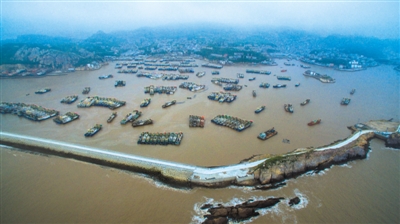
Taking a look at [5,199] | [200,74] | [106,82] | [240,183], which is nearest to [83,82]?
[106,82]

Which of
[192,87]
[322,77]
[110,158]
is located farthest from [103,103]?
[322,77]

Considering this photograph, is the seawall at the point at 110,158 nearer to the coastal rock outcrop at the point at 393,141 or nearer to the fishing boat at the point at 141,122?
the fishing boat at the point at 141,122

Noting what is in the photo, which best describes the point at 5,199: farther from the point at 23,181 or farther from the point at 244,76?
the point at 244,76

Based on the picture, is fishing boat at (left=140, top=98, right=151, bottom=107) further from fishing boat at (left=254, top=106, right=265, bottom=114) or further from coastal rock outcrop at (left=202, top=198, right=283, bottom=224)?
coastal rock outcrop at (left=202, top=198, right=283, bottom=224)

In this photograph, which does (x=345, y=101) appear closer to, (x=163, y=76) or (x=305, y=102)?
(x=305, y=102)

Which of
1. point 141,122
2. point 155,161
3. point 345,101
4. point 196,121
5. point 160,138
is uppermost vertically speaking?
point 345,101
